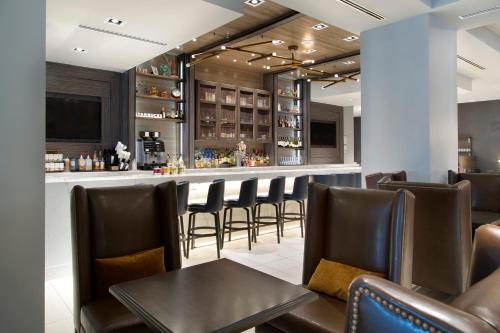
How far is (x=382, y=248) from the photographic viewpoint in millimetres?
1918

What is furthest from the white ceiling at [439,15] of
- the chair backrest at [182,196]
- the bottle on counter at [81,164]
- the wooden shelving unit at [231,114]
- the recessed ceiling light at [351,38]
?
the bottle on counter at [81,164]

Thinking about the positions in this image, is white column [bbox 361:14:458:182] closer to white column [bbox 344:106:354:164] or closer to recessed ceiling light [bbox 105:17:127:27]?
recessed ceiling light [bbox 105:17:127:27]

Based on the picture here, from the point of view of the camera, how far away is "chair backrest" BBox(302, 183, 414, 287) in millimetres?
1840

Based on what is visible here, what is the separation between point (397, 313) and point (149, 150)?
6.30 m

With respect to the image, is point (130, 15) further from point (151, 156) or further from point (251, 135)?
point (251, 135)

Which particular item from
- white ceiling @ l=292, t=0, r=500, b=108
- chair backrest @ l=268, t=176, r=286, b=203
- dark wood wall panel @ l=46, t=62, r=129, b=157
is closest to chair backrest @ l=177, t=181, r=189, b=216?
chair backrest @ l=268, t=176, r=286, b=203

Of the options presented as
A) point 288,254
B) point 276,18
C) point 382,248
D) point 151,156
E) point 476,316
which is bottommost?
point 288,254

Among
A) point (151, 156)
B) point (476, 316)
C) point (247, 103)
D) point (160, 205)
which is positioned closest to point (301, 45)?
point (247, 103)

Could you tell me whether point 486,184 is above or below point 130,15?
below

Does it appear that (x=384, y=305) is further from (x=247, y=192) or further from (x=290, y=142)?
(x=290, y=142)

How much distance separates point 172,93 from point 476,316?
6.79 meters

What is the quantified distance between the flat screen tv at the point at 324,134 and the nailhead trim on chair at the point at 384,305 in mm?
9452

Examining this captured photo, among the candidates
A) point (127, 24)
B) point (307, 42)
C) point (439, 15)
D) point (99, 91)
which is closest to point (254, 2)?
point (127, 24)

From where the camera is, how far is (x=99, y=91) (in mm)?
6266
